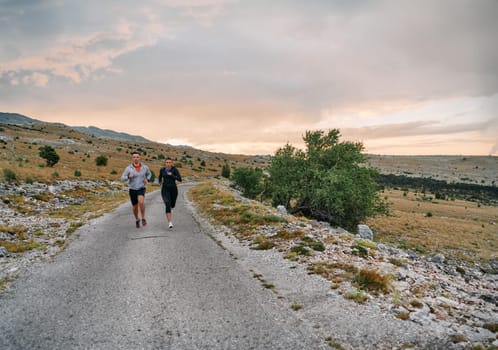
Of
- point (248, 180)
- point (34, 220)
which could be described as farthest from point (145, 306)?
point (248, 180)

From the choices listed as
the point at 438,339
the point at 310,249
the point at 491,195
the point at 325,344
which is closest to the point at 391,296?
the point at 438,339

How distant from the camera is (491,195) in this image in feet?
409

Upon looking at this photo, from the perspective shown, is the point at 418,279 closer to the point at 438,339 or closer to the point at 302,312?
the point at 438,339

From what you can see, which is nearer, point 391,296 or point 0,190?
point 391,296

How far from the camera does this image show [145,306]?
6016 millimetres

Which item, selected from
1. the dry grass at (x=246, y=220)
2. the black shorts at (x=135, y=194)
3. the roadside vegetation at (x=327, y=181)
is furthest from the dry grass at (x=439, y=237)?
the black shorts at (x=135, y=194)

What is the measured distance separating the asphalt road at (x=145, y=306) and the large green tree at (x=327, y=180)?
842 inches

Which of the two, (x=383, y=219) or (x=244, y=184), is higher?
(x=244, y=184)

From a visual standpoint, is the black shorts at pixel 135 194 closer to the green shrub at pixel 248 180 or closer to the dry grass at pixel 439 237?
the dry grass at pixel 439 237

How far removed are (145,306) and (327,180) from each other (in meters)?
25.6

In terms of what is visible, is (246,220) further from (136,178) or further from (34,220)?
(34,220)

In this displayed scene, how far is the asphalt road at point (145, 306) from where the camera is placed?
192 inches

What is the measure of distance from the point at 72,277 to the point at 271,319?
5532 mm

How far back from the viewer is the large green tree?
29359mm
